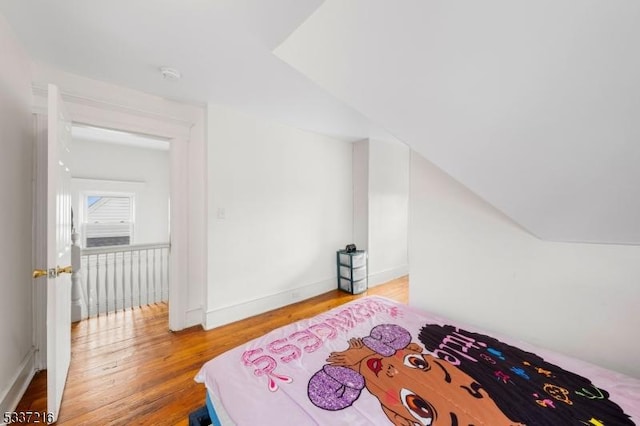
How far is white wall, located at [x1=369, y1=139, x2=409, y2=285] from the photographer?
3840mm

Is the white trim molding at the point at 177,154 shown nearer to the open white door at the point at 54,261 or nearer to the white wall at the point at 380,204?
the open white door at the point at 54,261

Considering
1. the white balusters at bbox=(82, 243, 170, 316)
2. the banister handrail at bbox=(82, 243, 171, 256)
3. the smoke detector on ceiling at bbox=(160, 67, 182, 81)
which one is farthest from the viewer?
the white balusters at bbox=(82, 243, 170, 316)

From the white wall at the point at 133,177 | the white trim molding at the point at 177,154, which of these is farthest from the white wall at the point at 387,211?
the white wall at the point at 133,177

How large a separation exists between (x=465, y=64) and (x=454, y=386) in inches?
48.3

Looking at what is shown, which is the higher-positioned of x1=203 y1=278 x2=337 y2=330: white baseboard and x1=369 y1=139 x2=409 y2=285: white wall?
x1=369 y1=139 x2=409 y2=285: white wall

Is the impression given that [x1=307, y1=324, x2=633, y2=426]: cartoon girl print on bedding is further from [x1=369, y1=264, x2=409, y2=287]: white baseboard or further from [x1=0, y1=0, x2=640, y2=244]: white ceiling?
[x1=369, y1=264, x2=409, y2=287]: white baseboard

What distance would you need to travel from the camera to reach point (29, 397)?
5.27ft

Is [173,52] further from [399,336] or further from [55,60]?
[399,336]

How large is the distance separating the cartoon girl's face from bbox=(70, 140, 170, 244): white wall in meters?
4.59

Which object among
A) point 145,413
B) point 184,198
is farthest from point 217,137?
point 145,413

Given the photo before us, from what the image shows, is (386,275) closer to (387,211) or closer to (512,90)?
(387,211)

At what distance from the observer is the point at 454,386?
1004 millimetres

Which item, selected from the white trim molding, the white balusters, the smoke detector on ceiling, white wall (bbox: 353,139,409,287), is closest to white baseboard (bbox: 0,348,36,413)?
the white trim molding

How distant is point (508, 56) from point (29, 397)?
3.11 meters
